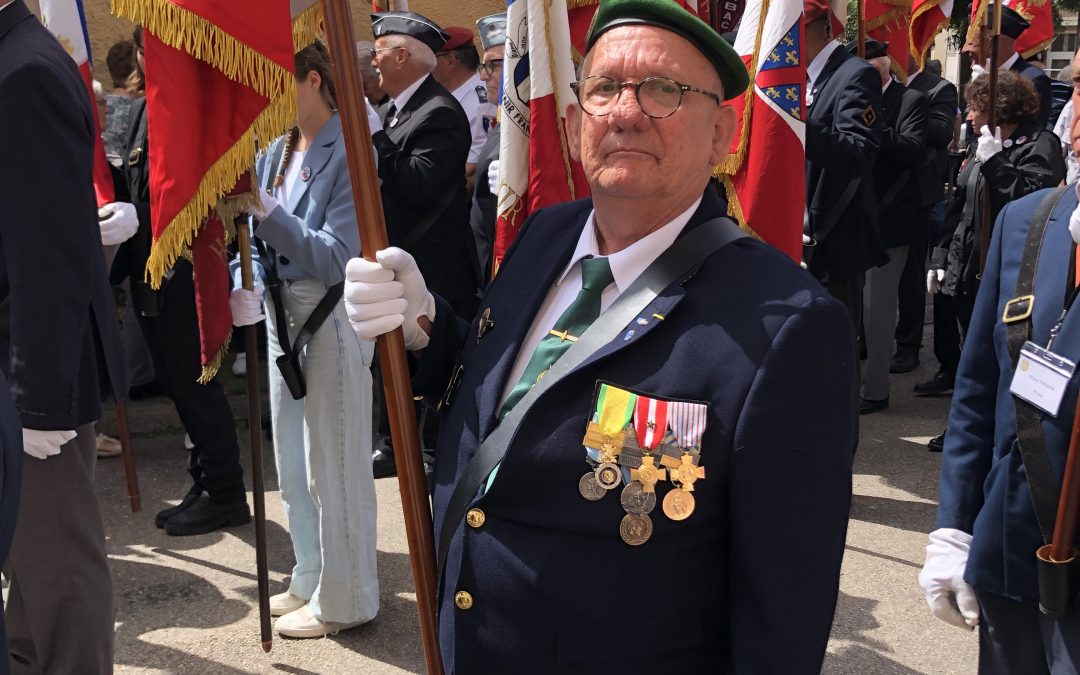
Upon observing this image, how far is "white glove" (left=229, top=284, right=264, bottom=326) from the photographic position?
12.0ft

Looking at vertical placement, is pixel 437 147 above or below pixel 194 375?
above

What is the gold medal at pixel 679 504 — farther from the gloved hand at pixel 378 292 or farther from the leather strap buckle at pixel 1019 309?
the leather strap buckle at pixel 1019 309

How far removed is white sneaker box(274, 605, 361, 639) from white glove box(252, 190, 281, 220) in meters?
1.49

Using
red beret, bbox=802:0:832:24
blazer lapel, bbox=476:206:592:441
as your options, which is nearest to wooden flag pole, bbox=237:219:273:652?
blazer lapel, bbox=476:206:592:441

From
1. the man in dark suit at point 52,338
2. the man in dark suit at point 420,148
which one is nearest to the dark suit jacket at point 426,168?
the man in dark suit at point 420,148

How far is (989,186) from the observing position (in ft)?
19.7

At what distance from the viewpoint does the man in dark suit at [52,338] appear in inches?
107

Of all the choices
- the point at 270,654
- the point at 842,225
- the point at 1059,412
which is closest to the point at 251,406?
the point at 270,654

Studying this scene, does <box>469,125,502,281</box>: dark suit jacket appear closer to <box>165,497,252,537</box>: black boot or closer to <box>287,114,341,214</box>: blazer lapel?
<box>287,114,341,214</box>: blazer lapel

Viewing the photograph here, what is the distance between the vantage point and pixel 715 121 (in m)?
1.96

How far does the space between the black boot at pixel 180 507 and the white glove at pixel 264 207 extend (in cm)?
222

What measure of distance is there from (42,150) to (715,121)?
5.61ft

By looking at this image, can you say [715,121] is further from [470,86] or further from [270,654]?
[470,86]

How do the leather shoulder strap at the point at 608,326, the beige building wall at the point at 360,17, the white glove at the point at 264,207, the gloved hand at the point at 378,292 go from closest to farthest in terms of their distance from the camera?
1. the leather shoulder strap at the point at 608,326
2. the gloved hand at the point at 378,292
3. the white glove at the point at 264,207
4. the beige building wall at the point at 360,17
